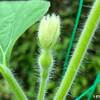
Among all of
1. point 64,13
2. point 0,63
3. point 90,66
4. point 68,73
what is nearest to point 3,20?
point 0,63

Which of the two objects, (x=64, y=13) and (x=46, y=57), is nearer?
(x=46, y=57)

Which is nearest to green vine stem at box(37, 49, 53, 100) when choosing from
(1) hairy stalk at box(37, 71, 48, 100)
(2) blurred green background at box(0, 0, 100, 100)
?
(1) hairy stalk at box(37, 71, 48, 100)

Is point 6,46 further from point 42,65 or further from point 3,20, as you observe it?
point 42,65

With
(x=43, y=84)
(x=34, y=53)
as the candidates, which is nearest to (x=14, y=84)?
(x=43, y=84)

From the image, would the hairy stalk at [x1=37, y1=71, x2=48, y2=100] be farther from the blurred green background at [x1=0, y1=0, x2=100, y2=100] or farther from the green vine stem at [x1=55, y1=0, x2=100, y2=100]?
the blurred green background at [x1=0, y1=0, x2=100, y2=100]

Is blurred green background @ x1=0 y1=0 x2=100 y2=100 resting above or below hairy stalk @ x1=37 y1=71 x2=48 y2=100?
below

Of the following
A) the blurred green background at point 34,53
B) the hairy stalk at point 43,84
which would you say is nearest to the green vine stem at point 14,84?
the hairy stalk at point 43,84

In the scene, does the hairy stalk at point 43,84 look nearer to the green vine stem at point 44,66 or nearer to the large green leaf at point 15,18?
the green vine stem at point 44,66
